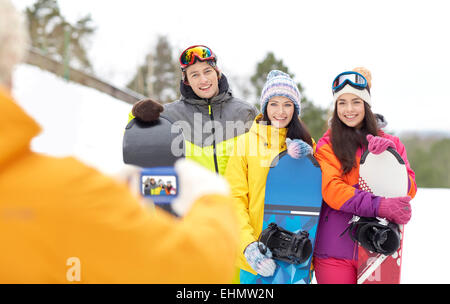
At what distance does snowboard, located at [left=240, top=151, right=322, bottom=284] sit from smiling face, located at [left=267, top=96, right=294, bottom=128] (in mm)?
260

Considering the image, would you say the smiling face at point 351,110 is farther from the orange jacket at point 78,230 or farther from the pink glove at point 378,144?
the orange jacket at point 78,230

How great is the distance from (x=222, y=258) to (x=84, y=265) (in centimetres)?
28

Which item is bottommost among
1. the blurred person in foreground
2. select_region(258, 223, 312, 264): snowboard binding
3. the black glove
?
select_region(258, 223, 312, 264): snowboard binding

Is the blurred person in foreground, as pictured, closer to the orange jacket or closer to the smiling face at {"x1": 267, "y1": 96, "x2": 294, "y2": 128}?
the orange jacket

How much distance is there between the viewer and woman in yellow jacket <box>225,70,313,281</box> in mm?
2291

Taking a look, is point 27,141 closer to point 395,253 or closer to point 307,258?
point 307,258

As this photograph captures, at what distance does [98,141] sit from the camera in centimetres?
791

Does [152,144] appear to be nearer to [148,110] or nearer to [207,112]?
[148,110]

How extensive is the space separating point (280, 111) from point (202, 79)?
28.3 inches

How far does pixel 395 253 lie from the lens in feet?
6.98

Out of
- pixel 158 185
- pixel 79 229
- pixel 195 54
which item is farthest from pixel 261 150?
pixel 79 229

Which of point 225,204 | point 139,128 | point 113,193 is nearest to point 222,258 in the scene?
point 225,204

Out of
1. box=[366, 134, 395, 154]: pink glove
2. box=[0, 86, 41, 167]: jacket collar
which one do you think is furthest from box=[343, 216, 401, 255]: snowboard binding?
box=[0, 86, 41, 167]: jacket collar
